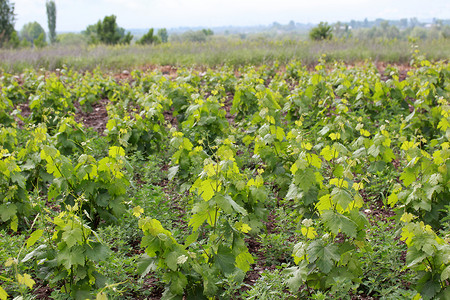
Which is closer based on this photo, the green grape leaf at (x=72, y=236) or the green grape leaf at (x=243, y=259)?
the green grape leaf at (x=72, y=236)

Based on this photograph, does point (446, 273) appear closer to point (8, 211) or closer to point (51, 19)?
point (8, 211)

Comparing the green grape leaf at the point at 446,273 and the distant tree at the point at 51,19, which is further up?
the distant tree at the point at 51,19

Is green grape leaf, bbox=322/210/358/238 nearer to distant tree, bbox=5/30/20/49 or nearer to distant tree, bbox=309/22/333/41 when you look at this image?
distant tree, bbox=309/22/333/41

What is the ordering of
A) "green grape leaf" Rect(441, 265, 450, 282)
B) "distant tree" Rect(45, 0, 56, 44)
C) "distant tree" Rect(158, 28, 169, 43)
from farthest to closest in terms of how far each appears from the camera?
"distant tree" Rect(45, 0, 56, 44)
"distant tree" Rect(158, 28, 169, 43)
"green grape leaf" Rect(441, 265, 450, 282)

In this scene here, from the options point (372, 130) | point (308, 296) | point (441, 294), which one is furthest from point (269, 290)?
point (372, 130)

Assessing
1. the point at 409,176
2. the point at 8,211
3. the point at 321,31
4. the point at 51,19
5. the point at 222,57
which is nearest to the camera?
the point at 8,211

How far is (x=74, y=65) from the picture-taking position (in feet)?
38.2

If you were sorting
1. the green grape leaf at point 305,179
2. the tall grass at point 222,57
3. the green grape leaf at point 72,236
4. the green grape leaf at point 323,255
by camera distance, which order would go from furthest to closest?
the tall grass at point 222,57 < the green grape leaf at point 305,179 < the green grape leaf at point 323,255 < the green grape leaf at point 72,236

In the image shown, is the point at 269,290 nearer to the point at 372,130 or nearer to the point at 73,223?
the point at 73,223

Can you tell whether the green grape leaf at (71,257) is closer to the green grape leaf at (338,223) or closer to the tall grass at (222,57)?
the green grape leaf at (338,223)

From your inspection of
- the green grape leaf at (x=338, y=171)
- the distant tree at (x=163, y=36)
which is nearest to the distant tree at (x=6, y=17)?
the distant tree at (x=163, y=36)

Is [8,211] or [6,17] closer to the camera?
[8,211]

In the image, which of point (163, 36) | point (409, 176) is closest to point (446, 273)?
point (409, 176)

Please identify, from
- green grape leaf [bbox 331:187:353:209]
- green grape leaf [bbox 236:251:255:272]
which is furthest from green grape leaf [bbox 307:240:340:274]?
green grape leaf [bbox 236:251:255:272]
